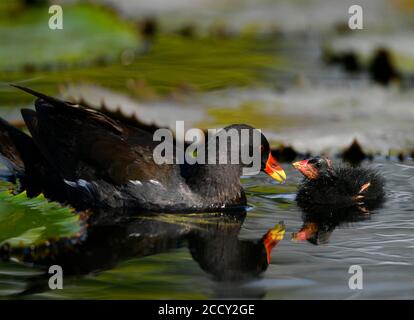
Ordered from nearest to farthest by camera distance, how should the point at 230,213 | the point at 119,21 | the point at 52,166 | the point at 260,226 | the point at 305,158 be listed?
the point at 260,226 < the point at 230,213 < the point at 52,166 < the point at 305,158 < the point at 119,21

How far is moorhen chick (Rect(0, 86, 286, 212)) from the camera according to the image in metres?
5.46

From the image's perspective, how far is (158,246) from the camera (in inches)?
Answer: 181

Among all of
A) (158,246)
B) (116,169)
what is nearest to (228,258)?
(158,246)

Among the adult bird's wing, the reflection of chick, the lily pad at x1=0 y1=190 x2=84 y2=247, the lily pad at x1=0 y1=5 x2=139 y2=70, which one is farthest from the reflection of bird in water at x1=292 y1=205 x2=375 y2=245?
the lily pad at x1=0 y1=5 x2=139 y2=70

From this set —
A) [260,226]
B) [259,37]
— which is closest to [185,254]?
[260,226]

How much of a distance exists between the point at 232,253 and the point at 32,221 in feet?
3.12

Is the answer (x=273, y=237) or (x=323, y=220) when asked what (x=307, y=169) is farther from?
(x=273, y=237)

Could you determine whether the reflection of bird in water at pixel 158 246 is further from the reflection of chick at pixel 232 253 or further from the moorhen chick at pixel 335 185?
the moorhen chick at pixel 335 185

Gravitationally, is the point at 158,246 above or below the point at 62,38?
below

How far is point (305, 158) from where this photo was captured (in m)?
6.45

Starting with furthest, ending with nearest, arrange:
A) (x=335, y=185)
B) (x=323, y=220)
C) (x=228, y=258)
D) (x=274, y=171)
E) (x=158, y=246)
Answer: (x=335, y=185)
(x=274, y=171)
(x=323, y=220)
(x=158, y=246)
(x=228, y=258)

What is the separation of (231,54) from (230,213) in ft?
9.46

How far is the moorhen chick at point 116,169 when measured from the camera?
546 centimetres

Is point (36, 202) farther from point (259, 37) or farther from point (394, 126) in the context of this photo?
point (259, 37)
